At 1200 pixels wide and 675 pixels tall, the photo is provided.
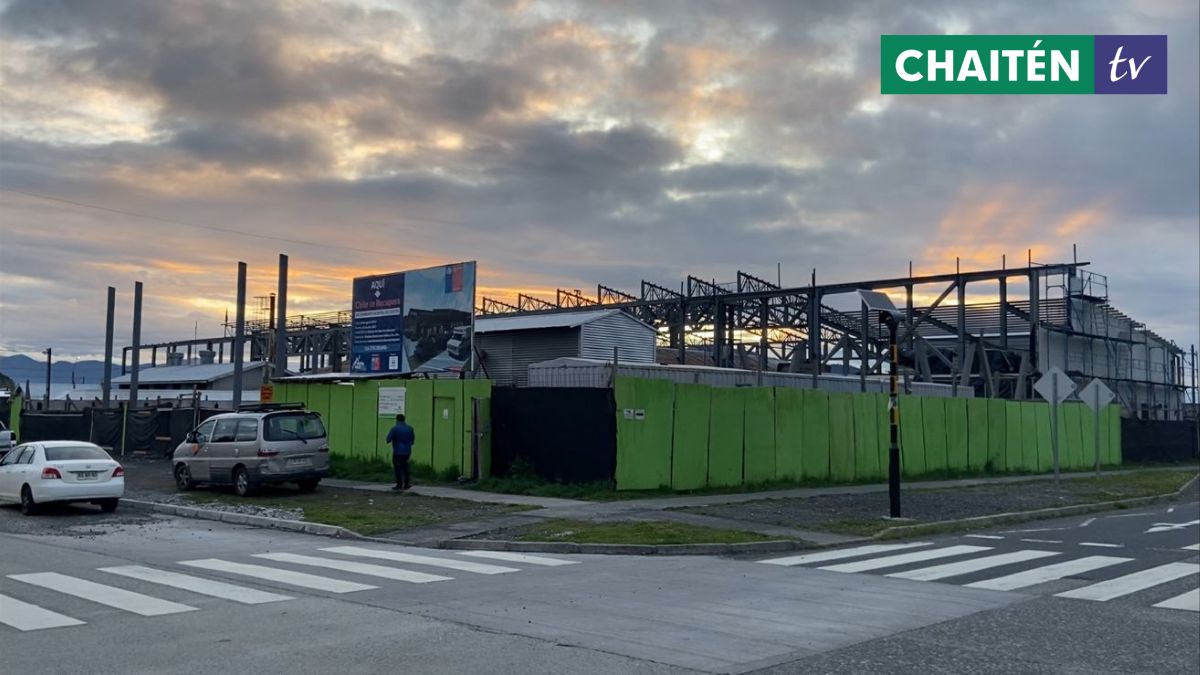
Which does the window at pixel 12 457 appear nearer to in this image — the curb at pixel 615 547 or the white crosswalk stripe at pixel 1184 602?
the curb at pixel 615 547

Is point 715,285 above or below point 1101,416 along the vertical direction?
above

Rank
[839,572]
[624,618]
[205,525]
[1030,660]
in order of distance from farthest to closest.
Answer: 1. [205,525]
2. [839,572]
3. [624,618]
4. [1030,660]

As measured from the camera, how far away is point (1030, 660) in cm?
806

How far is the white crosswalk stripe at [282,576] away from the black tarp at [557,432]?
9.68 meters

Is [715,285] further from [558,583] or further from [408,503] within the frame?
[558,583]

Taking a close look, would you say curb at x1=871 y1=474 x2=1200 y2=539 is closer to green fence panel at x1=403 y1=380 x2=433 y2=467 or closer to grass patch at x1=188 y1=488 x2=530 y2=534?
grass patch at x1=188 y1=488 x2=530 y2=534

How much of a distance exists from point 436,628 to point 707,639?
7.61 feet

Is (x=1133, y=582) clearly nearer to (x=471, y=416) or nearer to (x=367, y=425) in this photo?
(x=471, y=416)

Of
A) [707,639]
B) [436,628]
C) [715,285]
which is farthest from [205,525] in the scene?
[715,285]

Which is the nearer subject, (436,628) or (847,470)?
(436,628)

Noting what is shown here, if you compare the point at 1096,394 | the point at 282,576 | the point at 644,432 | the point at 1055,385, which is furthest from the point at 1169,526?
the point at 282,576

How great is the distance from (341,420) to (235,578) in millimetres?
16671

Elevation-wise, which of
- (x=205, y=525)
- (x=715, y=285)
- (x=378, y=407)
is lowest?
(x=205, y=525)

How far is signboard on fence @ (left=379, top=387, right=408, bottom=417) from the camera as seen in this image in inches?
1017
